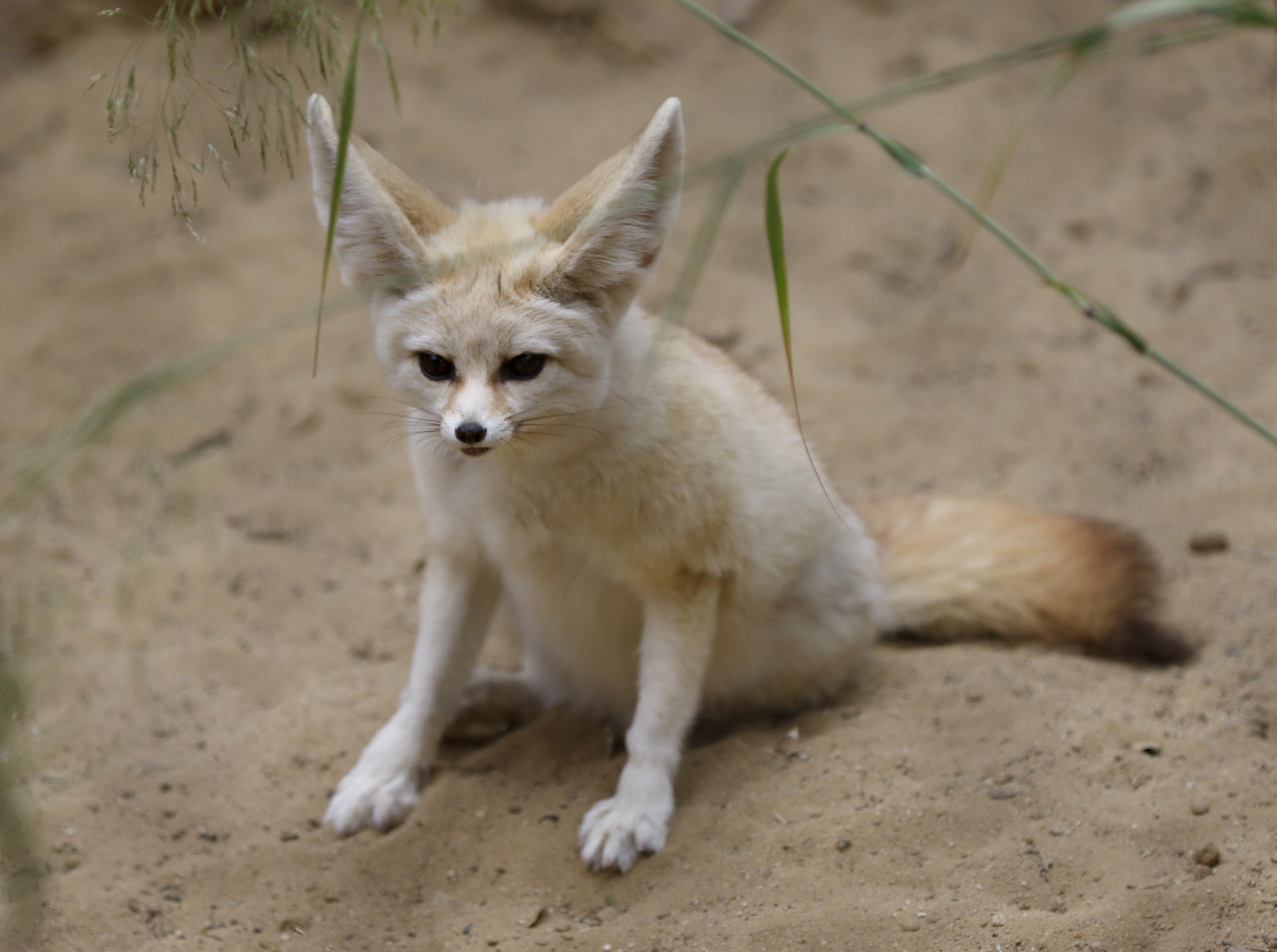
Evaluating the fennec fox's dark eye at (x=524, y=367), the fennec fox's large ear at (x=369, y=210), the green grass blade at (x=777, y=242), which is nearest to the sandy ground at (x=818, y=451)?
the fennec fox's large ear at (x=369, y=210)

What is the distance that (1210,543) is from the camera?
11.1ft

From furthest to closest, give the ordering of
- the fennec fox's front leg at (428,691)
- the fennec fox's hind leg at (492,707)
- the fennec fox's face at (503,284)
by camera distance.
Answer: the fennec fox's hind leg at (492,707) → the fennec fox's front leg at (428,691) → the fennec fox's face at (503,284)

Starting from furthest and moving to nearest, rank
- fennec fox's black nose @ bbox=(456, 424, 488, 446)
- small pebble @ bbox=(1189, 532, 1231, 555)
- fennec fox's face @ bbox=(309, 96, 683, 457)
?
small pebble @ bbox=(1189, 532, 1231, 555)
fennec fox's face @ bbox=(309, 96, 683, 457)
fennec fox's black nose @ bbox=(456, 424, 488, 446)

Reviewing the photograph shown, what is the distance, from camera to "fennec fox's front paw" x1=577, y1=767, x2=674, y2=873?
243 centimetres

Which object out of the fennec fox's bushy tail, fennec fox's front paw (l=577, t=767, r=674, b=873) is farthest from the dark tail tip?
fennec fox's front paw (l=577, t=767, r=674, b=873)

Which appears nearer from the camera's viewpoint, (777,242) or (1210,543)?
(777,242)

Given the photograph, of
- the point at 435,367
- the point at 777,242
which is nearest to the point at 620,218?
the point at 435,367

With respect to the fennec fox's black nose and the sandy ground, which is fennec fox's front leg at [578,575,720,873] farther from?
the fennec fox's black nose

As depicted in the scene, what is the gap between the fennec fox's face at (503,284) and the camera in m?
2.17

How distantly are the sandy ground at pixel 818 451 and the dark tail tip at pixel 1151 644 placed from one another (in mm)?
54

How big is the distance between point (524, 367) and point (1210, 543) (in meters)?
2.19

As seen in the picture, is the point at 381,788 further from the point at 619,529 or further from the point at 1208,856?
the point at 1208,856

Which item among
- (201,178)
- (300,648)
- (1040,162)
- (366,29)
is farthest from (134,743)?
(1040,162)

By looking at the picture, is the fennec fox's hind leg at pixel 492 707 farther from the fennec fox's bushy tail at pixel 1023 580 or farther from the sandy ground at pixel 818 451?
the fennec fox's bushy tail at pixel 1023 580
